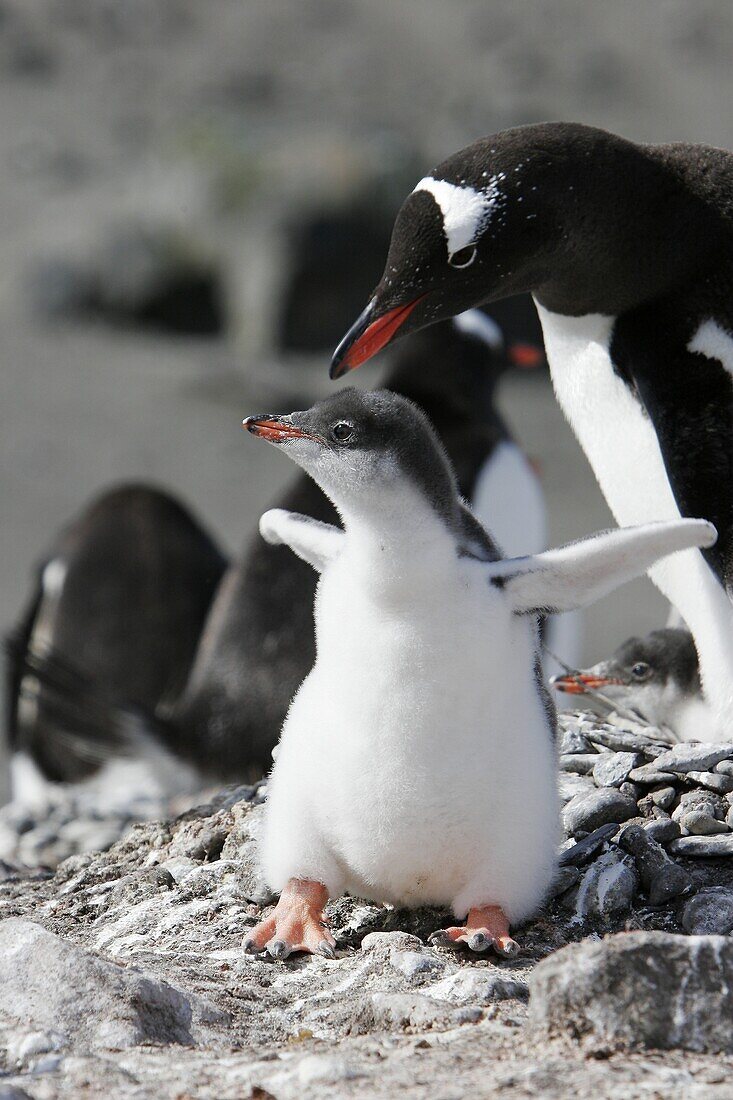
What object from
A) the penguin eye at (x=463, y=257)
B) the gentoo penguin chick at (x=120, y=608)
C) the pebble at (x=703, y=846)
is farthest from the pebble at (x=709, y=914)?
the gentoo penguin chick at (x=120, y=608)

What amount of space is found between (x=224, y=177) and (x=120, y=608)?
8.34 metres

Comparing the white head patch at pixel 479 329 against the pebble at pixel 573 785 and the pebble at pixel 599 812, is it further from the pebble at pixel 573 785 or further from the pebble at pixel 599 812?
the pebble at pixel 599 812

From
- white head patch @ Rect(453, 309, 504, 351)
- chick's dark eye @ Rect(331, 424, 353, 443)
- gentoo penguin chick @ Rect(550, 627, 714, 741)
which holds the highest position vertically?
white head patch @ Rect(453, 309, 504, 351)

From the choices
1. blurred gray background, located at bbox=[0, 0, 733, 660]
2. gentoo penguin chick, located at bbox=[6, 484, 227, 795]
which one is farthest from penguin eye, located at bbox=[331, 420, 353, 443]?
blurred gray background, located at bbox=[0, 0, 733, 660]

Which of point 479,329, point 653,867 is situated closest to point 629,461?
point 653,867

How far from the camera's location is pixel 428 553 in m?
2.64

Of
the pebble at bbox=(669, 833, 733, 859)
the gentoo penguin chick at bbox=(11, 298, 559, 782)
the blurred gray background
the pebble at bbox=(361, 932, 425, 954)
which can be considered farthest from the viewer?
the blurred gray background

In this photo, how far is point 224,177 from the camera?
1382 cm

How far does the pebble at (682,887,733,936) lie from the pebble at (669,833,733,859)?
142 mm

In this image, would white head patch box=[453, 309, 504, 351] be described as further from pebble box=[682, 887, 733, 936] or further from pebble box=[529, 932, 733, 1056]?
pebble box=[529, 932, 733, 1056]

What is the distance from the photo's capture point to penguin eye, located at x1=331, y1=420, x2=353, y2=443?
8.66ft

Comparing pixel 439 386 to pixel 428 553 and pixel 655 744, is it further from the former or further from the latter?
pixel 428 553

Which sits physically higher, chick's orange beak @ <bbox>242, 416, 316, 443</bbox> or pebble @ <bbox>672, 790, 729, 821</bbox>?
chick's orange beak @ <bbox>242, 416, 316, 443</bbox>

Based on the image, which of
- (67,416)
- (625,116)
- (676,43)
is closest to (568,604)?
(67,416)
